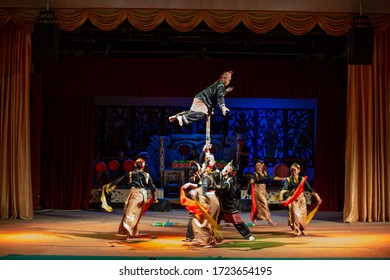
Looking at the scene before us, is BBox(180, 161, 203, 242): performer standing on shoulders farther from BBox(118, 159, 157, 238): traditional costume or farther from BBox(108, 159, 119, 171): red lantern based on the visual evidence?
BBox(108, 159, 119, 171): red lantern

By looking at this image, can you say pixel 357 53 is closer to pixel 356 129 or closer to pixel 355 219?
pixel 356 129

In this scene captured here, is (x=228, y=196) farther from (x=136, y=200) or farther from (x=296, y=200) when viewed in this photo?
(x=296, y=200)

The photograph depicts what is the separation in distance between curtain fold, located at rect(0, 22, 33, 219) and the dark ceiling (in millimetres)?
858

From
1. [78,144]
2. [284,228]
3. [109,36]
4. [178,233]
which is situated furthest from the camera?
[78,144]

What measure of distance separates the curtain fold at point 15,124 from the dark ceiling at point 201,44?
2.81 ft

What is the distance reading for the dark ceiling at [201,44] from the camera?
11.8m

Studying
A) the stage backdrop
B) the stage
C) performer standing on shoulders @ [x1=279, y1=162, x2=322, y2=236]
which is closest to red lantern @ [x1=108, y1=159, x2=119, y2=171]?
the stage backdrop

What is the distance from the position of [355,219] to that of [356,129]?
4.86ft

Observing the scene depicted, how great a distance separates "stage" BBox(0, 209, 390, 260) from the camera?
7.25 m

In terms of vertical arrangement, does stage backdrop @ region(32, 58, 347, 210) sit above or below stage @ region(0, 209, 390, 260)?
above

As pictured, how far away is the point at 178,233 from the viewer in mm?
9180

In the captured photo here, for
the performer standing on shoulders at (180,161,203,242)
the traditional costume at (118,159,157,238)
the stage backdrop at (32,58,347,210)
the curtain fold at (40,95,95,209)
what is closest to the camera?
the performer standing on shoulders at (180,161,203,242)

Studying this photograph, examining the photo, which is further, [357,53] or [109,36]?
[109,36]

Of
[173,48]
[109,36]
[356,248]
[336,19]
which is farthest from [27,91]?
[356,248]
